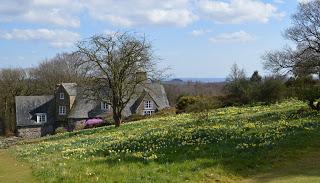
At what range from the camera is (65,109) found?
3396 inches

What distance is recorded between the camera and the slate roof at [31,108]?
8512 centimetres

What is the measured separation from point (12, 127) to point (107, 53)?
54804mm

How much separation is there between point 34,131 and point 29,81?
Answer: 2030 cm

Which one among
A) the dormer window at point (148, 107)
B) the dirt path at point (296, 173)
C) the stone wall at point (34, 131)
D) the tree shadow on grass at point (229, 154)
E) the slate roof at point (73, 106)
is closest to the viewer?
the dirt path at point (296, 173)

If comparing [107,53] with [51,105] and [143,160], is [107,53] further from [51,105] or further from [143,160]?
[51,105]

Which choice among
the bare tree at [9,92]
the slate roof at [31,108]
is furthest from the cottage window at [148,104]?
the bare tree at [9,92]

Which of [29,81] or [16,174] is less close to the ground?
[29,81]

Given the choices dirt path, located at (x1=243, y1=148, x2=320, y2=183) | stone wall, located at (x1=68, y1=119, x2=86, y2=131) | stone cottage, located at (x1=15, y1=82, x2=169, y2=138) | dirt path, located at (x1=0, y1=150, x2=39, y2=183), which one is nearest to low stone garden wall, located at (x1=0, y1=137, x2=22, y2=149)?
stone cottage, located at (x1=15, y1=82, x2=169, y2=138)

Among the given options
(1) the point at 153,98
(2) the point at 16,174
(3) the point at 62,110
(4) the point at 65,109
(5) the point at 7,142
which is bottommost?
(5) the point at 7,142

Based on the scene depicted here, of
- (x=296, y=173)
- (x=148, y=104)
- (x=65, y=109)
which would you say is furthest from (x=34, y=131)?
(x=296, y=173)

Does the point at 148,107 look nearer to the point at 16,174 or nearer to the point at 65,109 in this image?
the point at 65,109

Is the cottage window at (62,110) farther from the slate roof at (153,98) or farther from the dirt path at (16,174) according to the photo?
the dirt path at (16,174)

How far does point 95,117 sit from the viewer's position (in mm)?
81375

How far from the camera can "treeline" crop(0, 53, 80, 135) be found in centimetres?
9369
